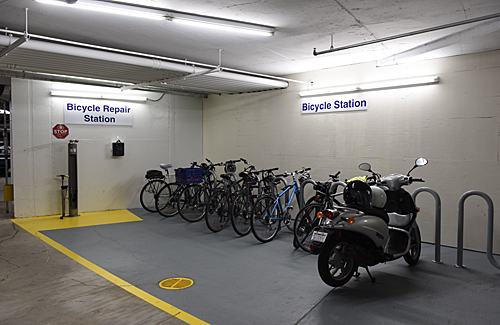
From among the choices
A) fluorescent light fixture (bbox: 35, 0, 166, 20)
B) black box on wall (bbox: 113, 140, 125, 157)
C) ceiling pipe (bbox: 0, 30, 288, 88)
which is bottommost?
black box on wall (bbox: 113, 140, 125, 157)

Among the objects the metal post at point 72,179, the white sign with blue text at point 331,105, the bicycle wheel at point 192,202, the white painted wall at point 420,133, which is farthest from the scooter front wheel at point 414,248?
the metal post at point 72,179

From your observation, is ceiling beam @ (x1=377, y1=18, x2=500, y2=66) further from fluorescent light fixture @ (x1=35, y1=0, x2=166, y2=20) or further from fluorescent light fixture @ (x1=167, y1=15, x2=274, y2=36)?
fluorescent light fixture @ (x1=35, y1=0, x2=166, y2=20)

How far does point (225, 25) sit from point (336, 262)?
9.03ft

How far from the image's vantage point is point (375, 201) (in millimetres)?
3861

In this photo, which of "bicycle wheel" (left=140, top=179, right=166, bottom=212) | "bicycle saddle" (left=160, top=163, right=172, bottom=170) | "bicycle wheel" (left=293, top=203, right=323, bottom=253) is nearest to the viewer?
"bicycle wheel" (left=293, top=203, right=323, bottom=253)

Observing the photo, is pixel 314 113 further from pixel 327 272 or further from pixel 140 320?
pixel 140 320

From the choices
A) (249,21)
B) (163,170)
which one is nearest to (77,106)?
(163,170)

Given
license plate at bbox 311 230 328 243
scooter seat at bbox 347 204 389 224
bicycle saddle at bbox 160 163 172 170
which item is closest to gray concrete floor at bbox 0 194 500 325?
license plate at bbox 311 230 328 243

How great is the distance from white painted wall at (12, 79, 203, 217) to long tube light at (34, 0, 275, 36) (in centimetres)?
408

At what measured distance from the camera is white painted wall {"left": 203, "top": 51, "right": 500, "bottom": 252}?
4922 mm

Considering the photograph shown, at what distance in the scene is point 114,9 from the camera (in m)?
3.46

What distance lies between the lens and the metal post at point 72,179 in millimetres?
6973

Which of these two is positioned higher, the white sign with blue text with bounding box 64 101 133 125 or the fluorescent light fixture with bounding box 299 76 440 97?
the fluorescent light fixture with bounding box 299 76 440 97

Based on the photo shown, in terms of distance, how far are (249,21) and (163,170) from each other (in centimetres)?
532
